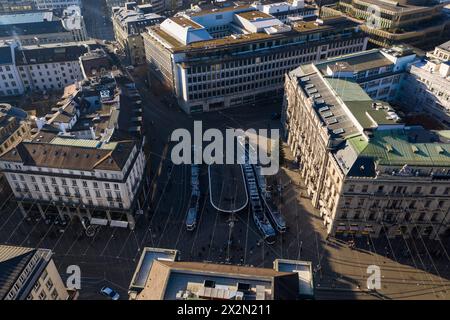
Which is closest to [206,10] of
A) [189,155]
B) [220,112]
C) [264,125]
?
[220,112]

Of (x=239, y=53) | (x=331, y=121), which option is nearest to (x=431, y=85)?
(x=331, y=121)

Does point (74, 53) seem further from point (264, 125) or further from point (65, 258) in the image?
point (65, 258)

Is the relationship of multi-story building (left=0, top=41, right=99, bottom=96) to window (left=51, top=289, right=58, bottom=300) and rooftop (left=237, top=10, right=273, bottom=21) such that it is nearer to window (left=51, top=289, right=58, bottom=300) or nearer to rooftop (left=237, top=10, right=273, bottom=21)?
rooftop (left=237, top=10, right=273, bottom=21)

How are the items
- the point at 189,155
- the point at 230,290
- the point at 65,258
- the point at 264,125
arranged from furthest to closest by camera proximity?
the point at 264,125 → the point at 189,155 → the point at 65,258 → the point at 230,290

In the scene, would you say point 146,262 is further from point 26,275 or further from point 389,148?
point 389,148

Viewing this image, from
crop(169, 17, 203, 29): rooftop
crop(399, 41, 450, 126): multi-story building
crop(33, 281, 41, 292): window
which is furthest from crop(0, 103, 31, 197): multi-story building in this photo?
crop(399, 41, 450, 126): multi-story building

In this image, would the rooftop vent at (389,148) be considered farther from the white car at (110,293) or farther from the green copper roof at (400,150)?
the white car at (110,293)
